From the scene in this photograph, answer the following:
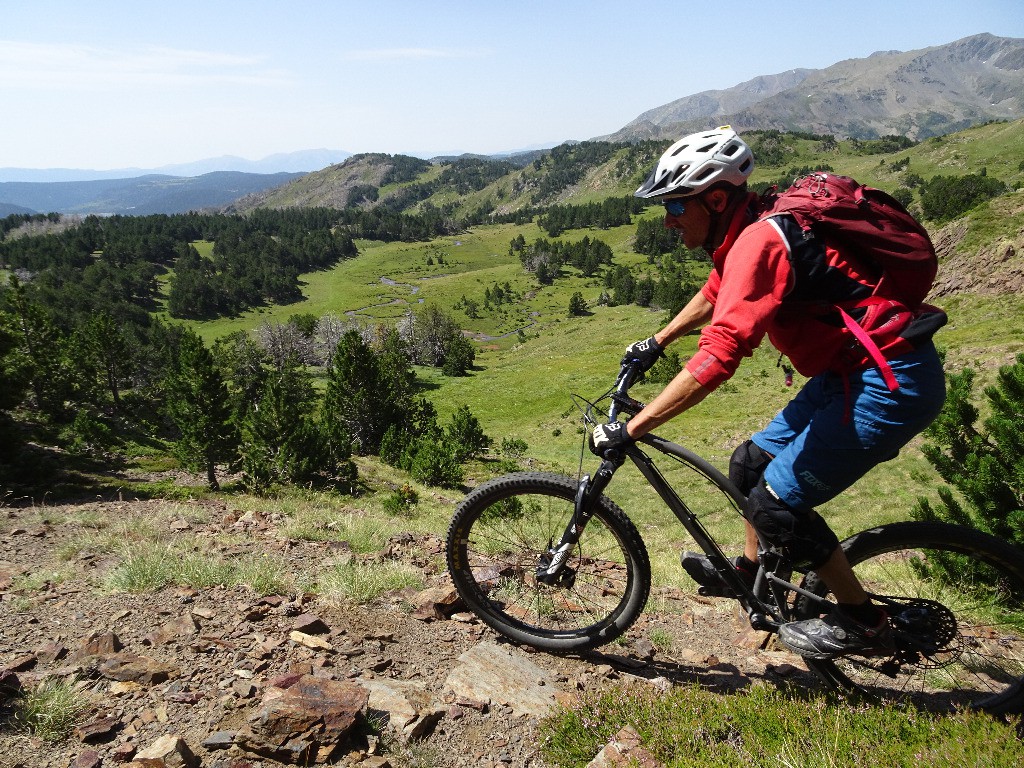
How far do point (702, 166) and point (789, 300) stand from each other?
46.4 inches

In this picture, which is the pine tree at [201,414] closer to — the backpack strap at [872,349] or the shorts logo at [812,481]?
the shorts logo at [812,481]

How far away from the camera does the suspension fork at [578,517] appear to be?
432 cm

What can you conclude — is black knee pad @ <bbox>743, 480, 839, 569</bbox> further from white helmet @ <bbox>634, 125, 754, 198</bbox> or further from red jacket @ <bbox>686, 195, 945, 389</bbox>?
white helmet @ <bbox>634, 125, 754, 198</bbox>

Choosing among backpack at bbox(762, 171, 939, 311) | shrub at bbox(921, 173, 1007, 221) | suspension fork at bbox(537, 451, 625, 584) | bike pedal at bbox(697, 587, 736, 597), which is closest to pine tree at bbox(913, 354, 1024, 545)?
bike pedal at bbox(697, 587, 736, 597)

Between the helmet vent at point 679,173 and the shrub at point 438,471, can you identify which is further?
the shrub at point 438,471

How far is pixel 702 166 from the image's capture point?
389 cm

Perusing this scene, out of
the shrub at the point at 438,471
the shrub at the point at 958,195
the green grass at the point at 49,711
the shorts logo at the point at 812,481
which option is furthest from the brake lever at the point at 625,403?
the shrub at the point at 958,195

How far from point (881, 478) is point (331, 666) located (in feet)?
89.8

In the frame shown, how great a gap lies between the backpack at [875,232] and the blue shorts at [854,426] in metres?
0.43

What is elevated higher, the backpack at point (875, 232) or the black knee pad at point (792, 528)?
the backpack at point (875, 232)

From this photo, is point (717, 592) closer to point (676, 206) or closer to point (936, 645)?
point (936, 645)

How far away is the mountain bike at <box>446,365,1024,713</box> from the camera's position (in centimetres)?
422

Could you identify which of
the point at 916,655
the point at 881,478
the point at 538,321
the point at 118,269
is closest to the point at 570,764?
the point at 916,655

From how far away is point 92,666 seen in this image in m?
3.91
